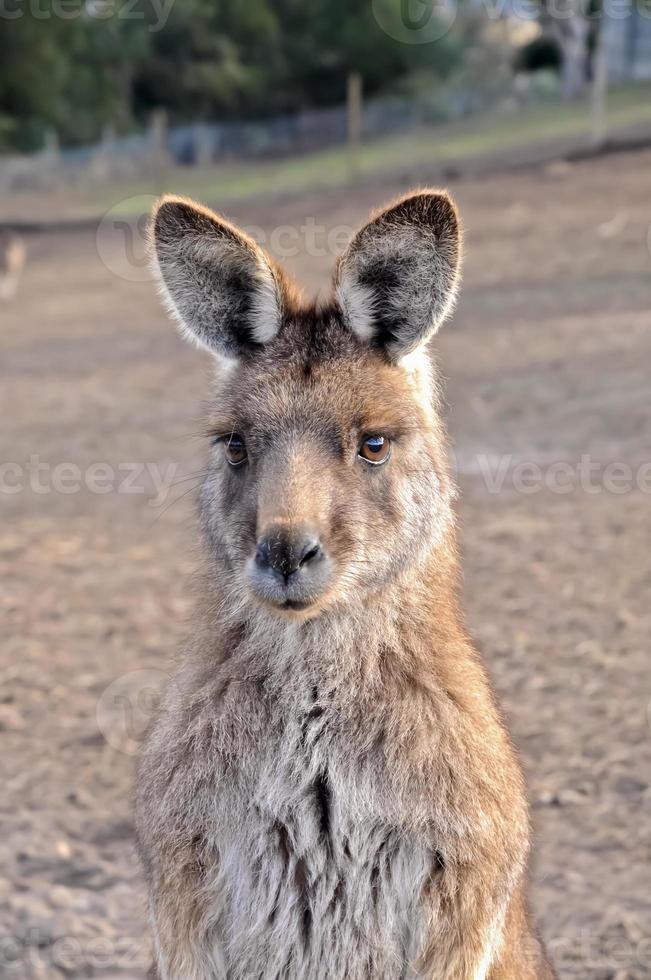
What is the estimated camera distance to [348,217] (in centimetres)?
1742

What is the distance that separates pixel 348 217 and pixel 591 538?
37.1 feet

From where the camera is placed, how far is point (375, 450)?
2725 mm

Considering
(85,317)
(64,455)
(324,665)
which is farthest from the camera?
(85,317)

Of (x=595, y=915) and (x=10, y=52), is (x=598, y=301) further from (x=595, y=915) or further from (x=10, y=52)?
(x=10, y=52)

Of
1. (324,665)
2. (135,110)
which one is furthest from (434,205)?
(135,110)
